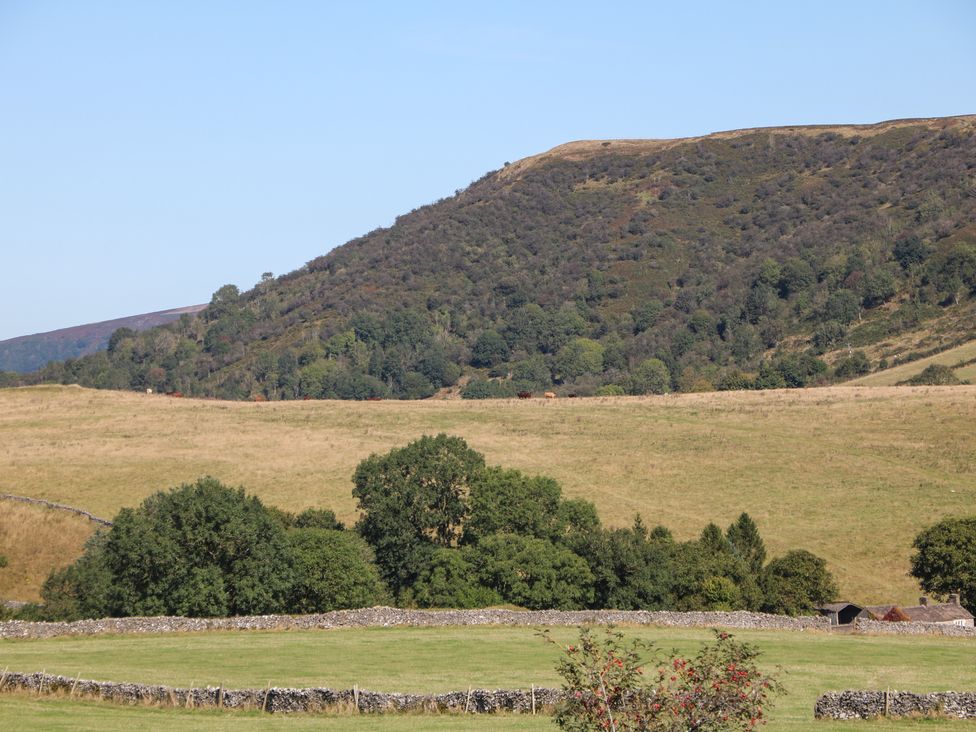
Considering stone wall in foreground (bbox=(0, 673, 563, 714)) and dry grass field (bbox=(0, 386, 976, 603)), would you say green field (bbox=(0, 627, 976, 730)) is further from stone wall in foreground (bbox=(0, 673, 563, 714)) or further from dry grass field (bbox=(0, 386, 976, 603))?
dry grass field (bbox=(0, 386, 976, 603))

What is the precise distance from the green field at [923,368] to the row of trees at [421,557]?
245 ft

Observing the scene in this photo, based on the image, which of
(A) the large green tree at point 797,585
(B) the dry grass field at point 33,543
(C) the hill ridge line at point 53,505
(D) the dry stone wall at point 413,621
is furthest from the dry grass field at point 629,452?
(D) the dry stone wall at point 413,621

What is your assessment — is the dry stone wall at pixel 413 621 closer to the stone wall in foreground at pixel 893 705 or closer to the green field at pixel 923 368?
the stone wall in foreground at pixel 893 705

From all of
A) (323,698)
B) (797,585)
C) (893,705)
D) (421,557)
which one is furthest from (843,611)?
(323,698)

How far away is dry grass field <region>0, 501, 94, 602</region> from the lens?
63.4 m

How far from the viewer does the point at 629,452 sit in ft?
310

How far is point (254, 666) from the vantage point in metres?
Result: 37.1

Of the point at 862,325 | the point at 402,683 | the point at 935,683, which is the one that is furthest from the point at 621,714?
the point at 862,325

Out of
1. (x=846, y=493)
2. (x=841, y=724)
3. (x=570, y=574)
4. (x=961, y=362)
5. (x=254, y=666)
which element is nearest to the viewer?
(x=841, y=724)

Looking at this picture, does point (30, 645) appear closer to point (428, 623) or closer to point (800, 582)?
point (428, 623)

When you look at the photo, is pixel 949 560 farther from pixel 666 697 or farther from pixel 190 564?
pixel 666 697

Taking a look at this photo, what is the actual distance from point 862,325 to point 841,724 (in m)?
171

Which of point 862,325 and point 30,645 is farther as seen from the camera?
point 862,325

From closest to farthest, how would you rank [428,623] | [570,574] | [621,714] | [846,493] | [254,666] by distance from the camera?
[621,714] → [254,666] → [428,623] → [570,574] → [846,493]
